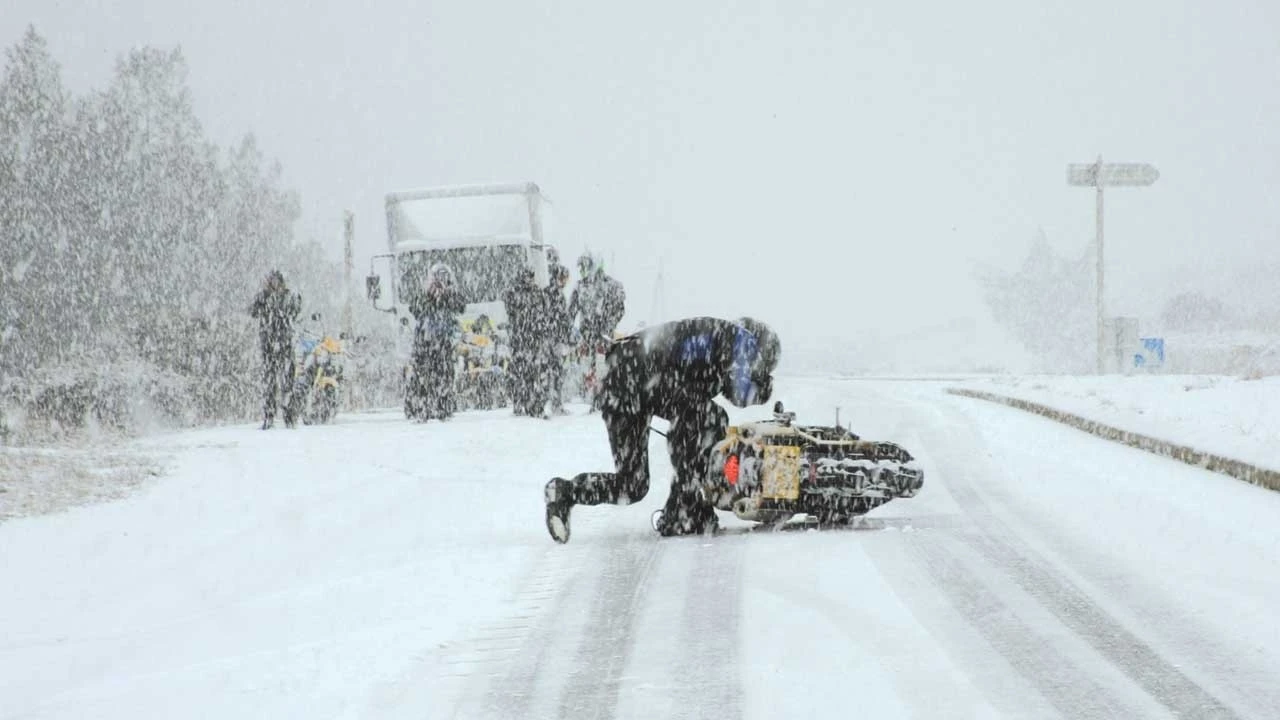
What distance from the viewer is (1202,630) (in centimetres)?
562

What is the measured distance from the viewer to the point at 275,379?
18844 millimetres

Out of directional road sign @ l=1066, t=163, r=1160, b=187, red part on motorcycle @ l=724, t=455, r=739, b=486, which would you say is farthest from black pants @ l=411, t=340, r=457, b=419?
directional road sign @ l=1066, t=163, r=1160, b=187

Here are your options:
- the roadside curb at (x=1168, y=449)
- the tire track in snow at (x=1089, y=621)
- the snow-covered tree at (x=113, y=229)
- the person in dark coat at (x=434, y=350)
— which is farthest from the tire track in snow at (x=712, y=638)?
the snow-covered tree at (x=113, y=229)

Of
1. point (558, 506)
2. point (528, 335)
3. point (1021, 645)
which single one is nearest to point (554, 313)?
point (528, 335)

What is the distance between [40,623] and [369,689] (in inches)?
103

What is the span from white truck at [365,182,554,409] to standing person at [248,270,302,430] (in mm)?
4513

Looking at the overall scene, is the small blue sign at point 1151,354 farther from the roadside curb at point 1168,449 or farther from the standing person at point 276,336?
the standing person at point 276,336

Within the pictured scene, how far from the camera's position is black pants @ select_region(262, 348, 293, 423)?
18688 millimetres

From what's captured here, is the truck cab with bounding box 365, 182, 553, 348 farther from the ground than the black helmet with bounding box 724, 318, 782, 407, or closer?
farther from the ground

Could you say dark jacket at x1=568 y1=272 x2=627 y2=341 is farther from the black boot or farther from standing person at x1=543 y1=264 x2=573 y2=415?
the black boot

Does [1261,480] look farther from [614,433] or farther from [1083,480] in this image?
[614,433]

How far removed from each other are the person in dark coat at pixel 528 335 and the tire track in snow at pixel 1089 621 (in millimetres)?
9678

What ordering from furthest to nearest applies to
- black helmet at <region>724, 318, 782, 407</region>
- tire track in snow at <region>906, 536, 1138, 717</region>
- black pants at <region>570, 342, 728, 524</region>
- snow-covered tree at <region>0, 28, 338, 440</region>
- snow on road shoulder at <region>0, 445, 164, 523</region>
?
1. snow-covered tree at <region>0, 28, 338, 440</region>
2. snow on road shoulder at <region>0, 445, 164, 523</region>
3. black pants at <region>570, 342, 728, 524</region>
4. black helmet at <region>724, 318, 782, 407</region>
5. tire track in snow at <region>906, 536, 1138, 717</region>

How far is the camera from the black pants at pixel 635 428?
26.3ft
